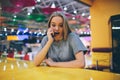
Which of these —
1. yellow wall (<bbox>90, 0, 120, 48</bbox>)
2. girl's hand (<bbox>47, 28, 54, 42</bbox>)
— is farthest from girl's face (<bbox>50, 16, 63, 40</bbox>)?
yellow wall (<bbox>90, 0, 120, 48</bbox>)

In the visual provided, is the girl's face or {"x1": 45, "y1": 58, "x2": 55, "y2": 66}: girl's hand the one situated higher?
the girl's face

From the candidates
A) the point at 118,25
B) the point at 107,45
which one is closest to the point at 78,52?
the point at 118,25

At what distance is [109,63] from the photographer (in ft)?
4.11

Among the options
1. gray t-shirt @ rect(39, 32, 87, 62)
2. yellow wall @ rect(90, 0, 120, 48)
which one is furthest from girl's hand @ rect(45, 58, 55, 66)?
yellow wall @ rect(90, 0, 120, 48)

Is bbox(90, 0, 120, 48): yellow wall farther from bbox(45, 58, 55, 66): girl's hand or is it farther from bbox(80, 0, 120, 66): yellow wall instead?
bbox(45, 58, 55, 66): girl's hand

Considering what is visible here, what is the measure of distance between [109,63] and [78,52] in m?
0.42

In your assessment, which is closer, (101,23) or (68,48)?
(68,48)

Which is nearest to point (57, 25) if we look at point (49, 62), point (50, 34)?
point (50, 34)

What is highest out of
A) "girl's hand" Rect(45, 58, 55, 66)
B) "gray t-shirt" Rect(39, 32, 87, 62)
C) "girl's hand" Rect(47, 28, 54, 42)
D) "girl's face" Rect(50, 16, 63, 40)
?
"girl's face" Rect(50, 16, 63, 40)

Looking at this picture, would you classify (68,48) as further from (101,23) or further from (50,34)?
(101,23)

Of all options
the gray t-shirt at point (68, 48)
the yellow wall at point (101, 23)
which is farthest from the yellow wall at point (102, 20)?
the gray t-shirt at point (68, 48)

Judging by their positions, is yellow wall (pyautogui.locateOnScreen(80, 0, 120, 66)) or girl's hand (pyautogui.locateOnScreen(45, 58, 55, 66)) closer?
girl's hand (pyautogui.locateOnScreen(45, 58, 55, 66))

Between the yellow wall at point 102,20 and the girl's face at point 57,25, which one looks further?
the yellow wall at point 102,20

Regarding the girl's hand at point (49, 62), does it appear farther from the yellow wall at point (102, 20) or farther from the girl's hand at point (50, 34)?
the yellow wall at point (102, 20)
